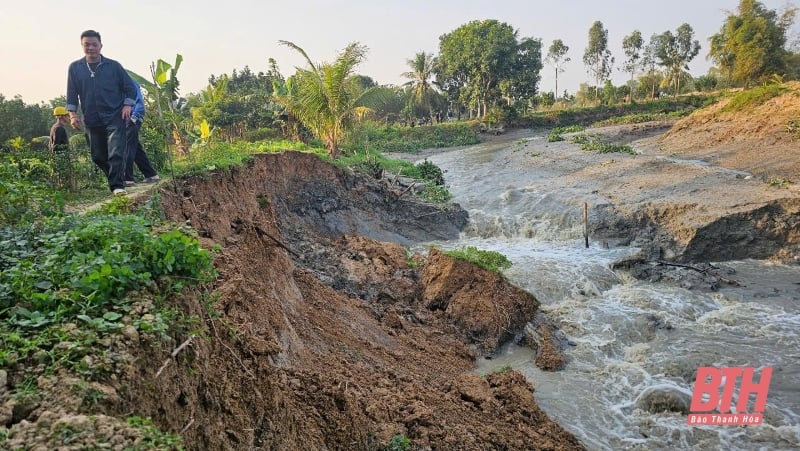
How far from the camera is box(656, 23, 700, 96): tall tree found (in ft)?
182

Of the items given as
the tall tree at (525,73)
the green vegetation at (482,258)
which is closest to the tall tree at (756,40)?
the tall tree at (525,73)

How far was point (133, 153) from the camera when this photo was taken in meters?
6.55

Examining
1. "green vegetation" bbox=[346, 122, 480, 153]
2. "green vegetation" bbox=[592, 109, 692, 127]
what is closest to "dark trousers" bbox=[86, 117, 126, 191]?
"green vegetation" bbox=[346, 122, 480, 153]

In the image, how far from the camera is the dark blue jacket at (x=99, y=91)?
589cm

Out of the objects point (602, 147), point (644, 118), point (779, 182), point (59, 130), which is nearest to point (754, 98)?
point (602, 147)

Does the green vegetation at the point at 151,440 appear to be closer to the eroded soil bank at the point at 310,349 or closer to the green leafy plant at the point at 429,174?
the eroded soil bank at the point at 310,349

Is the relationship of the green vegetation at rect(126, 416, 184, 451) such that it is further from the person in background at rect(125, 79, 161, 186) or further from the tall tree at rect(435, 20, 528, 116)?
the tall tree at rect(435, 20, 528, 116)

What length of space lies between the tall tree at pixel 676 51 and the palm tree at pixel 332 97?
49.6 meters

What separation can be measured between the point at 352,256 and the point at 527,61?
43.0 m

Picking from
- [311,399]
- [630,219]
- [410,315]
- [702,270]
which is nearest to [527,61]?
[630,219]

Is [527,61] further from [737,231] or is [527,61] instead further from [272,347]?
[272,347]

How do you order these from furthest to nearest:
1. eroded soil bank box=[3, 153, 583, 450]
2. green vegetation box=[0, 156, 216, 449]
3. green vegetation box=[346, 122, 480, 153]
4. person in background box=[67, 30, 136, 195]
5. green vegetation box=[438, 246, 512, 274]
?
1. green vegetation box=[346, 122, 480, 153]
2. green vegetation box=[438, 246, 512, 274]
3. person in background box=[67, 30, 136, 195]
4. eroded soil bank box=[3, 153, 583, 450]
5. green vegetation box=[0, 156, 216, 449]

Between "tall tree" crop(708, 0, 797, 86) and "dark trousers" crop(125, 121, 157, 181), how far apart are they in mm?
41953
